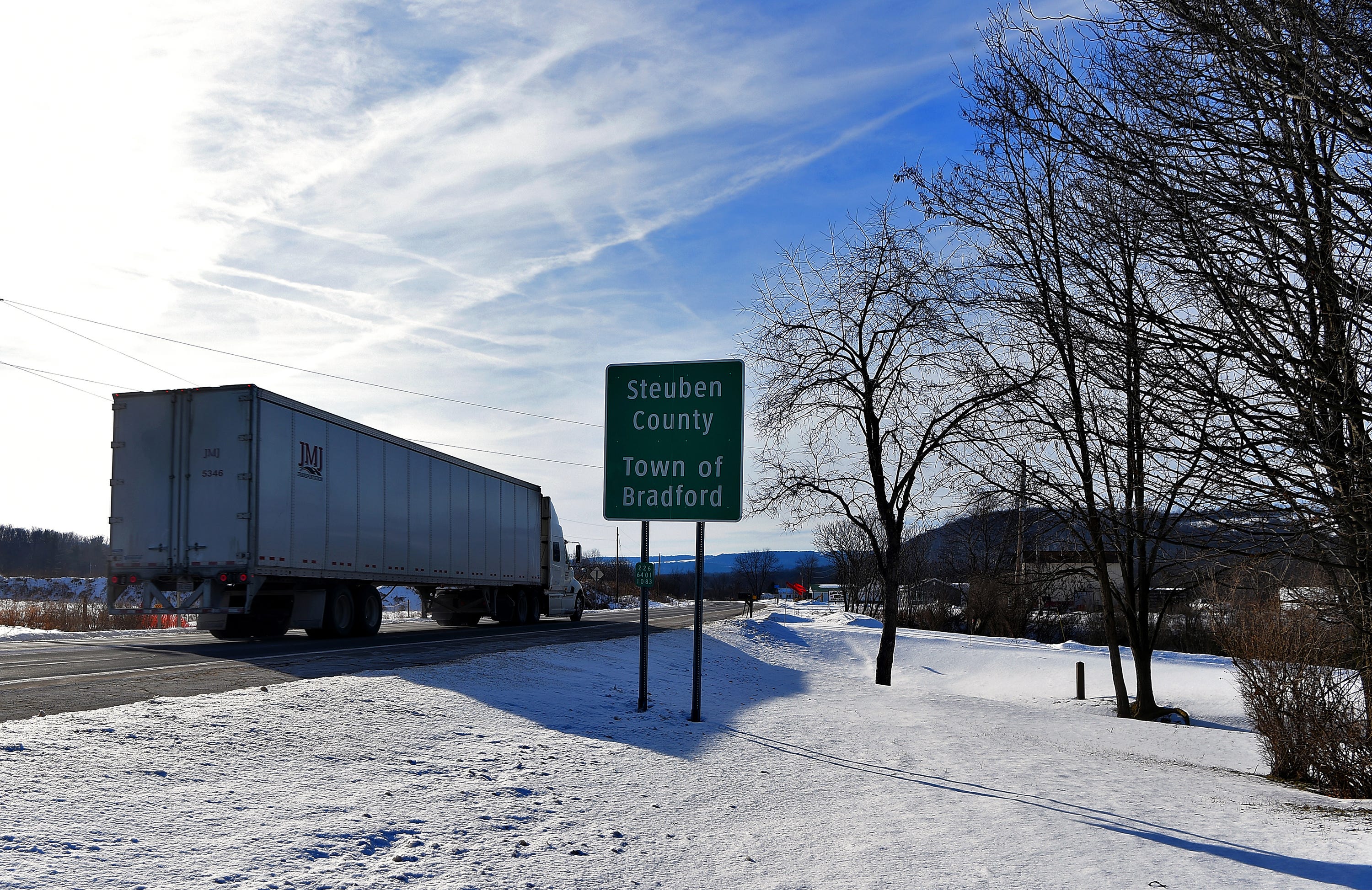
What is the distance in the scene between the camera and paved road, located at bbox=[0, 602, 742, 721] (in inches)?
353

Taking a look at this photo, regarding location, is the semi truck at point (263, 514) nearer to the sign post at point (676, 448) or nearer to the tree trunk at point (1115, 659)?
the sign post at point (676, 448)

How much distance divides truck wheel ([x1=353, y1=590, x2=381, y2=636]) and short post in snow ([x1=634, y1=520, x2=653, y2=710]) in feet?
35.2

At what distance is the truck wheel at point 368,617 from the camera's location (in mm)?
20906

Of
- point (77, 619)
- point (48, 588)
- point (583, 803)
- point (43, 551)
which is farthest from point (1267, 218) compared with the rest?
point (43, 551)

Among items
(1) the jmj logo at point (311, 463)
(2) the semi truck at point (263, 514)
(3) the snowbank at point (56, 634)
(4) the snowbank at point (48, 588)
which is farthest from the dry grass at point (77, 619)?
(4) the snowbank at point (48, 588)

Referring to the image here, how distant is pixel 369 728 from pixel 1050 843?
5.32m

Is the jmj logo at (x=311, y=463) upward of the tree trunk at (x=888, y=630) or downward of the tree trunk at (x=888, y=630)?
upward

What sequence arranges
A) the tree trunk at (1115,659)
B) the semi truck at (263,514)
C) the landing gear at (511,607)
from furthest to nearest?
the landing gear at (511,607) → the tree trunk at (1115,659) → the semi truck at (263,514)

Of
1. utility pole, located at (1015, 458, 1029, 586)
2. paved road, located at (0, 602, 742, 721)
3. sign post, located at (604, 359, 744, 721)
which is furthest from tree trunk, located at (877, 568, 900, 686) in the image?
sign post, located at (604, 359, 744, 721)

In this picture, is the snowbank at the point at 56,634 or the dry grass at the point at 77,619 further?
the dry grass at the point at 77,619

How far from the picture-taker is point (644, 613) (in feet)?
37.5

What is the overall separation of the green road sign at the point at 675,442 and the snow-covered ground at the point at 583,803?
250cm

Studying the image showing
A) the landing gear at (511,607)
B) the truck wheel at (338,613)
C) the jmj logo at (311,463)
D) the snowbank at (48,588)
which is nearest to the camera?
the jmj logo at (311,463)

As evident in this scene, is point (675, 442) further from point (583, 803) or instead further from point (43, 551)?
point (43, 551)
